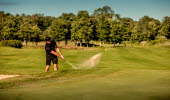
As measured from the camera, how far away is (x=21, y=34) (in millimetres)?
102562

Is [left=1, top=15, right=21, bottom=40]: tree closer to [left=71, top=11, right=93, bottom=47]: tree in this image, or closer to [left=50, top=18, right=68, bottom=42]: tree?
[left=50, top=18, right=68, bottom=42]: tree

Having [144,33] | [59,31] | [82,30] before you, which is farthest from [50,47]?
[144,33]

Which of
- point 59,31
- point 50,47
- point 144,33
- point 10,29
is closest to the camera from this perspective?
point 50,47

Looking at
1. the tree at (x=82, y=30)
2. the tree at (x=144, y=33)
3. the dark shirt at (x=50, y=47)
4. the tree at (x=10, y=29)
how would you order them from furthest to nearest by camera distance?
the tree at (x=144, y=33)
the tree at (x=10, y=29)
the tree at (x=82, y=30)
the dark shirt at (x=50, y=47)

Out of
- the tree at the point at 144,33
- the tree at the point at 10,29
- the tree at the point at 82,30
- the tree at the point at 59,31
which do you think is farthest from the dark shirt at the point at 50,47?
the tree at the point at 144,33

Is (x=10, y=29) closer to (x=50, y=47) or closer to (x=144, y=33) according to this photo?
(x=144, y=33)

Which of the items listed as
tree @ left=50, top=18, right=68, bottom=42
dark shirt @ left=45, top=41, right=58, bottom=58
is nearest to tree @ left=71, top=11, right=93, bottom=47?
tree @ left=50, top=18, right=68, bottom=42

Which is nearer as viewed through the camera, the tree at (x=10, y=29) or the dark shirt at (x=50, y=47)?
the dark shirt at (x=50, y=47)

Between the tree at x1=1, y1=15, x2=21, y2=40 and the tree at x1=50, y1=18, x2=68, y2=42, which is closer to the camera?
the tree at x1=1, y1=15, x2=21, y2=40

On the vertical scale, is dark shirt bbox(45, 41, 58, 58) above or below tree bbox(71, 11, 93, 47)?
below

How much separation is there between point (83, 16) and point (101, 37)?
13.4 m

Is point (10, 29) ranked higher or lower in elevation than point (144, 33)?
higher

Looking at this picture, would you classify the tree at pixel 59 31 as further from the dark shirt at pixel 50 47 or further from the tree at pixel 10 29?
the dark shirt at pixel 50 47

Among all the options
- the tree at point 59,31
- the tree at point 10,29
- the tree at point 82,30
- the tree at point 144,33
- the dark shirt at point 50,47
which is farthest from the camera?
the tree at point 144,33
